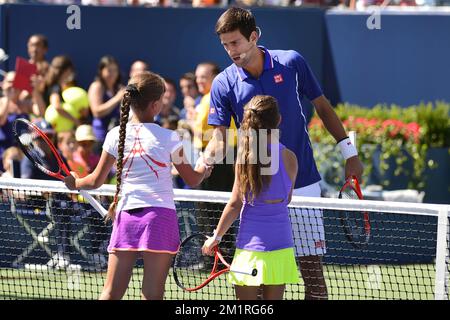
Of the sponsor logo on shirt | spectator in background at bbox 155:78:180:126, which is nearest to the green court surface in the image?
the sponsor logo on shirt

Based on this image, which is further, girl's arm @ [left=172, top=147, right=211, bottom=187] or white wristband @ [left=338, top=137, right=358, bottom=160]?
white wristband @ [left=338, top=137, right=358, bottom=160]

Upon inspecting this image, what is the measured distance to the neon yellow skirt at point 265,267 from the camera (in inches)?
208

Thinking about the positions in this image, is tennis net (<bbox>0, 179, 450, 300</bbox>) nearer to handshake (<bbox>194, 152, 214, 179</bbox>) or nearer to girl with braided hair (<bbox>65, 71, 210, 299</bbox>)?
handshake (<bbox>194, 152, 214, 179</bbox>)

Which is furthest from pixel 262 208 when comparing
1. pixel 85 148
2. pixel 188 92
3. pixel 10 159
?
pixel 188 92

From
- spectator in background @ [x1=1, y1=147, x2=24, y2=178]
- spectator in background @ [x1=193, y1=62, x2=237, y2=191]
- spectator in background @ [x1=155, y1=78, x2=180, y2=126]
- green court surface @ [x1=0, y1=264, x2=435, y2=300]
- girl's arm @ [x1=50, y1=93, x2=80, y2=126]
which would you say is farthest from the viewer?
spectator in background @ [x1=155, y1=78, x2=180, y2=126]

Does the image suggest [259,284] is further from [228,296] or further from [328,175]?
[328,175]

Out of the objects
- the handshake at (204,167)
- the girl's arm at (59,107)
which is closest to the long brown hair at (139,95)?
the handshake at (204,167)

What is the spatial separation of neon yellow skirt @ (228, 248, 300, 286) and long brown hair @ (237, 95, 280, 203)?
0.27 m

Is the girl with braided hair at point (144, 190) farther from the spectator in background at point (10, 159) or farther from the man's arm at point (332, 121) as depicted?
the spectator in background at point (10, 159)

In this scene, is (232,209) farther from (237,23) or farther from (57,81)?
(57,81)

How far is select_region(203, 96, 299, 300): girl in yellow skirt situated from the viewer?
209 inches

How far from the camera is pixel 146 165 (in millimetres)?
5469

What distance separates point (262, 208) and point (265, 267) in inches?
11.2

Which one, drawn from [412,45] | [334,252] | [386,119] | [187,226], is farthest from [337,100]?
[187,226]
